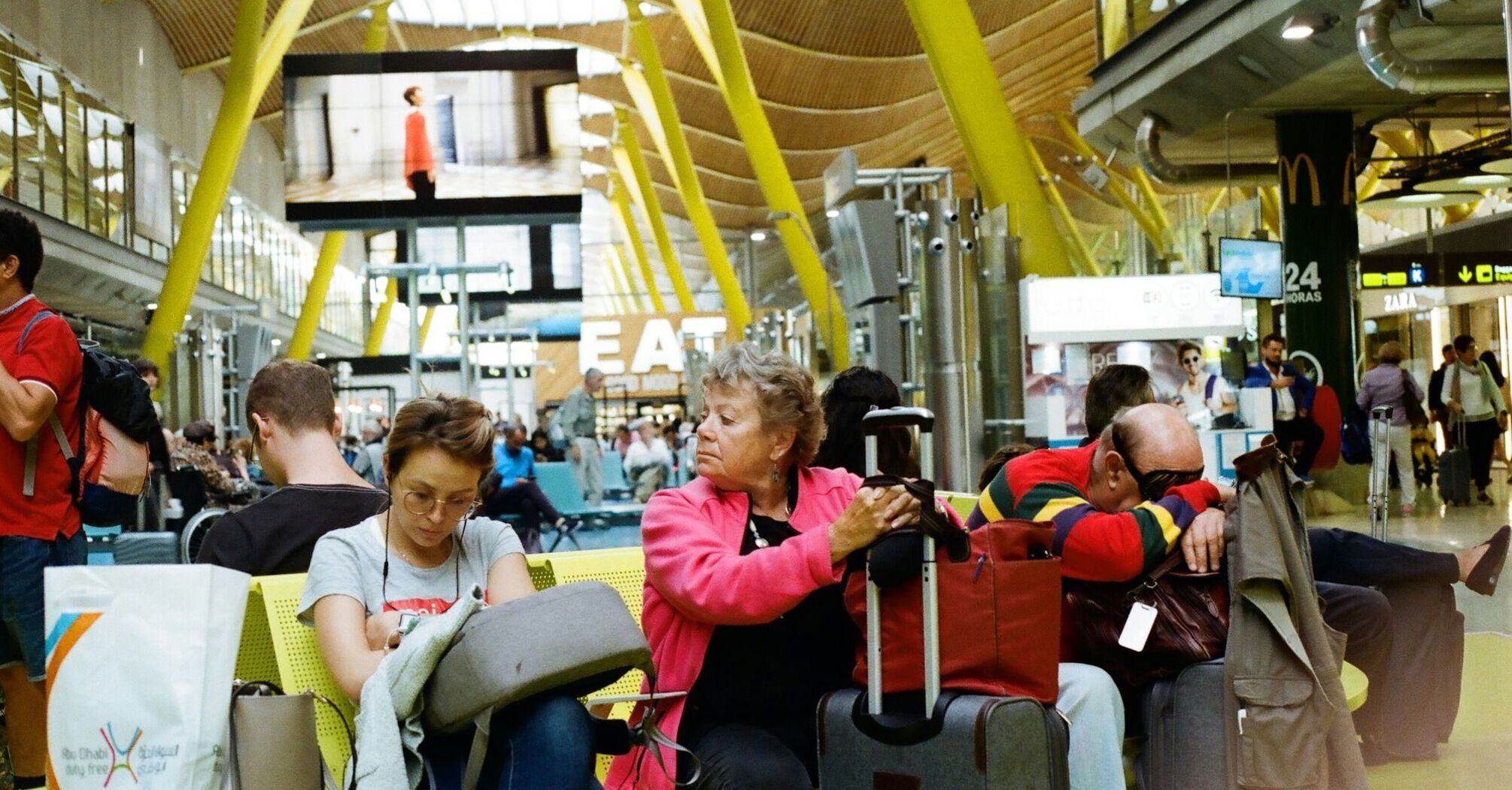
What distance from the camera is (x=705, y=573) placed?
298 centimetres

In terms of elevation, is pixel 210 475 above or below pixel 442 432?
below

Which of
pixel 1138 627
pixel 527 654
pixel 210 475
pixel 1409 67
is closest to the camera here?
pixel 527 654

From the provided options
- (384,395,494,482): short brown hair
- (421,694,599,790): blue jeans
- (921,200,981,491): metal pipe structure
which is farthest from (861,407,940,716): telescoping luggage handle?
(921,200,981,491): metal pipe structure

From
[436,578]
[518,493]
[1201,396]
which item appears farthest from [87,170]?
[436,578]

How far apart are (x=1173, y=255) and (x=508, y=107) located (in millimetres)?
21772

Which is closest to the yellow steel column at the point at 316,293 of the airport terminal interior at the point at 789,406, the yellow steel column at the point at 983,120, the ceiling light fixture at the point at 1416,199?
the airport terminal interior at the point at 789,406

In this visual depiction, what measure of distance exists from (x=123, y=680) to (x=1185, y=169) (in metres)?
18.0

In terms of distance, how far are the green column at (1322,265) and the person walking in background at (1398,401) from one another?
1.71 feet

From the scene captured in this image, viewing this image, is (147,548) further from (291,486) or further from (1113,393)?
(1113,393)

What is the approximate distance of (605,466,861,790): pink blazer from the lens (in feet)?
9.57

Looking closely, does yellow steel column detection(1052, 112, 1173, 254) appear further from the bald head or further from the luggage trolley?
the bald head

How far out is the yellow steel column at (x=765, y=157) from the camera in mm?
25062

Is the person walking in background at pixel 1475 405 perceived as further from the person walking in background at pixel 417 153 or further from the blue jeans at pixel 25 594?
the blue jeans at pixel 25 594

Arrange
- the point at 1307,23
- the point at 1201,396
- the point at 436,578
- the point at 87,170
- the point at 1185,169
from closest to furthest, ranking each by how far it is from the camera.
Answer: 1. the point at 436,578
2. the point at 1307,23
3. the point at 1201,396
4. the point at 1185,169
5. the point at 87,170
